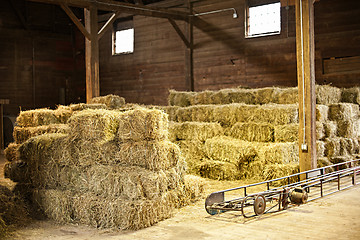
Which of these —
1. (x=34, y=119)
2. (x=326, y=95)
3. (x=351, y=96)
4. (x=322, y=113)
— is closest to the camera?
(x=34, y=119)

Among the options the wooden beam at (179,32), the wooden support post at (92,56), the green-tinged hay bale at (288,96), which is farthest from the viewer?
the wooden beam at (179,32)

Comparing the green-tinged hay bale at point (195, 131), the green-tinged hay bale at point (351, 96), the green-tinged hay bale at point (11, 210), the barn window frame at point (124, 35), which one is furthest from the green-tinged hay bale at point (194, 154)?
the barn window frame at point (124, 35)

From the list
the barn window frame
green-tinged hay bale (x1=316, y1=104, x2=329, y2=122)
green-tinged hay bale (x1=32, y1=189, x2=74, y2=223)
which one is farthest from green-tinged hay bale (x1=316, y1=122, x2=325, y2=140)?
the barn window frame

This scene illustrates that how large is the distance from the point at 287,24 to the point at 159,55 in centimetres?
551

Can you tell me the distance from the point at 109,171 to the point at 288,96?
5511mm

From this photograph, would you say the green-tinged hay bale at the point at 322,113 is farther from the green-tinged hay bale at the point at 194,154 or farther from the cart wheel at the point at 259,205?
the cart wheel at the point at 259,205

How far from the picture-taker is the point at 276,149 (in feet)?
27.2

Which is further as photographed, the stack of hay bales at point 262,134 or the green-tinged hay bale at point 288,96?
the green-tinged hay bale at point 288,96

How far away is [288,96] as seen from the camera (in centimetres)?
978

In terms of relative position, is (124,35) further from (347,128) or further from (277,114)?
(347,128)

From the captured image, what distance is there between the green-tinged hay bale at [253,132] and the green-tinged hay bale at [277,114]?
0.17 m

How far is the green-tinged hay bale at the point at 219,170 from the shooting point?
29.2 ft

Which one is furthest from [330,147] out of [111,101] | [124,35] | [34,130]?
[124,35]

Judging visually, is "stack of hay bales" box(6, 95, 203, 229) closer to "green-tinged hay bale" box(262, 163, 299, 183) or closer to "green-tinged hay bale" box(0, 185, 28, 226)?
"green-tinged hay bale" box(0, 185, 28, 226)
